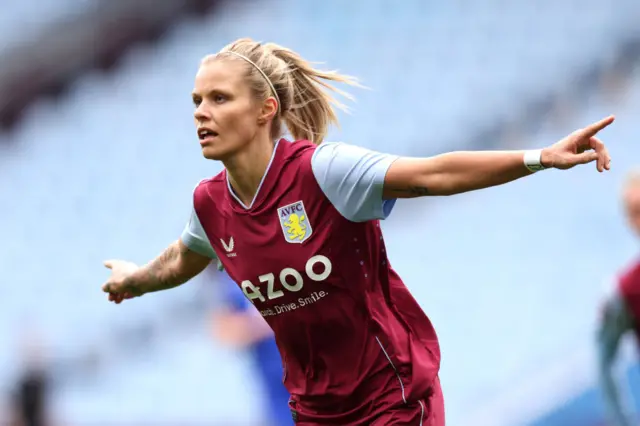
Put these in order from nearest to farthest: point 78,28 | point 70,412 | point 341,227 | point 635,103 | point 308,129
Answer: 1. point 341,227
2. point 308,129
3. point 70,412
4. point 78,28
5. point 635,103

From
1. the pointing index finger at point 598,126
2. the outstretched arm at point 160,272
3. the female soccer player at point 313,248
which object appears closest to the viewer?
the pointing index finger at point 598,126

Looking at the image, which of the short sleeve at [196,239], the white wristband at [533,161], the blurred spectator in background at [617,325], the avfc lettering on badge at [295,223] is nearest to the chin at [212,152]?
the avfc lettering on badge at [295,223]

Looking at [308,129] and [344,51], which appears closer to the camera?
[308,129]

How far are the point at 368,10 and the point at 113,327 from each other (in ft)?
15.9

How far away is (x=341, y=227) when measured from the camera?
157 inches

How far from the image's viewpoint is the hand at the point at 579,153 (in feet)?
11.2

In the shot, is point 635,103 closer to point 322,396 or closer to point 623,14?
point 623,14

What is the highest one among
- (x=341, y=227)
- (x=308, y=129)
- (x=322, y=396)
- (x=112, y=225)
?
(x=112, y=225)

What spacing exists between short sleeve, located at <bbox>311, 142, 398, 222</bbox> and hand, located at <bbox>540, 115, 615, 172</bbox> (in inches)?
22.4

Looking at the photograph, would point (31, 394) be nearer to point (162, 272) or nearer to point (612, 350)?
point (612, 350)

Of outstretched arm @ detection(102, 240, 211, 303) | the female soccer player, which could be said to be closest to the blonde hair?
the female soccer player

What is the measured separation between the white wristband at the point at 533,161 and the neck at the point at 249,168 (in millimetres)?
1012

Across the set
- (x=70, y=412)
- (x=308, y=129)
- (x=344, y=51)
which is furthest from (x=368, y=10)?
(x=308, y=129)

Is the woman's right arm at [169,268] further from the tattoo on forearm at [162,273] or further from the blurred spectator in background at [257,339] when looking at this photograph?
the blurred spectator in background at [257,339]
